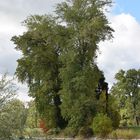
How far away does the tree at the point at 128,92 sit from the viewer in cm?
9542

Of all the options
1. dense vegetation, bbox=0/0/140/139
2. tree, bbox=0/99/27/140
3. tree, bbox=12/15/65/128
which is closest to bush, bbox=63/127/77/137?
dense vegetation, bbox=0/0/140/139

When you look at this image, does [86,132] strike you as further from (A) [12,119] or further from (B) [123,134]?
(A) [12,119]

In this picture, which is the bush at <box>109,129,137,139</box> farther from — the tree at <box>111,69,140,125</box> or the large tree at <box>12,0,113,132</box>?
the tree at <box>111,69,140,125</box>

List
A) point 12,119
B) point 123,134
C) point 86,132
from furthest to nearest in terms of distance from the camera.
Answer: point 86,132 < point 123,134 < point 12,119

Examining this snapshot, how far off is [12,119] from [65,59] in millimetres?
48160

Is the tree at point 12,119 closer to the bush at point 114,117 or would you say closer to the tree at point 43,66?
the bush at point 114,117

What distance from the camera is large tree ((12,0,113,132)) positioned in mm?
58750

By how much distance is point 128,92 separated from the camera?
320ft

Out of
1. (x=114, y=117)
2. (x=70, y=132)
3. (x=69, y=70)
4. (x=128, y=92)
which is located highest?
(x=128, y=92)

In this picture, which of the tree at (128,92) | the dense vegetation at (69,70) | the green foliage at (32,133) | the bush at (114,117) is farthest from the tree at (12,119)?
the tree at (128,92)

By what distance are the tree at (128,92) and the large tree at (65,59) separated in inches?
1190

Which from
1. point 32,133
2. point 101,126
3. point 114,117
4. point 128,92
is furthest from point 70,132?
point 32,133

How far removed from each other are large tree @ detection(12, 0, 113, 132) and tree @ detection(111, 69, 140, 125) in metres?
30.2

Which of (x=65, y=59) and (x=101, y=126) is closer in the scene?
(x=101, y=126)
